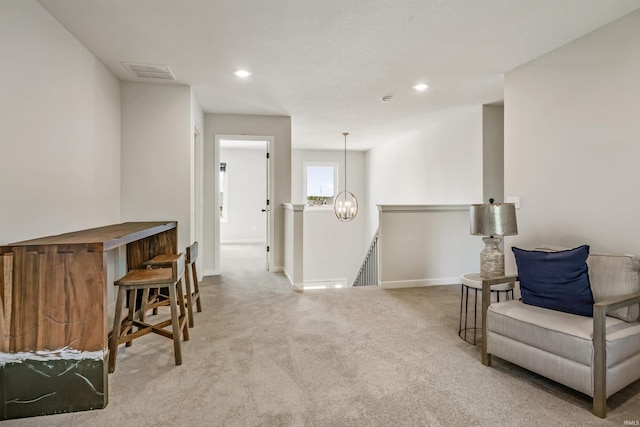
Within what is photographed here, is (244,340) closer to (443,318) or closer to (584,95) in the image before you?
(443,318)

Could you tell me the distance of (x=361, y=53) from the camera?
3.04 m

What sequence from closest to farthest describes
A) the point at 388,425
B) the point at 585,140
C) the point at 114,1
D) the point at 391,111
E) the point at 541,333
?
the point at 388,425 → the point at 541,333 → the point at 114,1 → the point at 585,140 → the point at 391,111

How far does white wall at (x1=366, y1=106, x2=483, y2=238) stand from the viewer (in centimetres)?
478

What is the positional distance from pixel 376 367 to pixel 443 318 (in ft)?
4.15

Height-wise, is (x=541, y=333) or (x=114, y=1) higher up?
(x=114, y=1)

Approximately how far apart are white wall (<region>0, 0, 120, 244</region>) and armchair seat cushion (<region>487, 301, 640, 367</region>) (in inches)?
122

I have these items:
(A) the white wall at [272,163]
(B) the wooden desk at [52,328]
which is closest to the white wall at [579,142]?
(A) the white wall at [272,163]

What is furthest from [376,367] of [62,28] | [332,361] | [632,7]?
[62,28]

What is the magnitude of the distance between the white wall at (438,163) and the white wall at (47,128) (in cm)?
442

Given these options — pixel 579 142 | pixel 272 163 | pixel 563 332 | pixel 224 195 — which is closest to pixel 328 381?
pixel 563 332

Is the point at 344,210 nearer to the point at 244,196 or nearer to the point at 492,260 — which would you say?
the point at 244,196

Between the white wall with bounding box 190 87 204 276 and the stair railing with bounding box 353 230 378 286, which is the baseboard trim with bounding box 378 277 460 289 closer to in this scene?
the stair railing with bounding box 353 230 378 286

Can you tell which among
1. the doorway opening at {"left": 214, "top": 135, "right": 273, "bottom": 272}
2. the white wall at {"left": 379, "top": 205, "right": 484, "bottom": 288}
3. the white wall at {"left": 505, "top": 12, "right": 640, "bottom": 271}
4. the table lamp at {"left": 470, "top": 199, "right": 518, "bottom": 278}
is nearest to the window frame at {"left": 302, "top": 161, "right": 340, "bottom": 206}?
the doorway opening at {"left": 214, "top": 135, "right": 273, "bottom": 272}

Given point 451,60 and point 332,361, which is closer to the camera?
point 332,361
